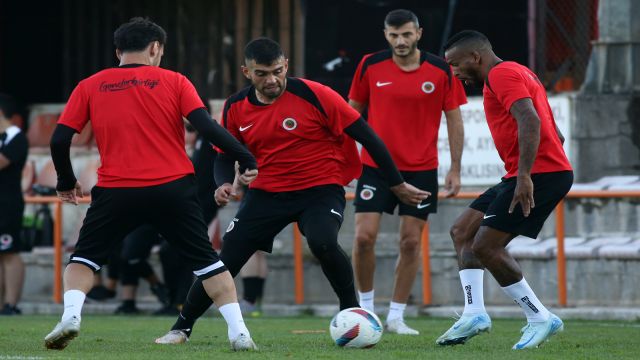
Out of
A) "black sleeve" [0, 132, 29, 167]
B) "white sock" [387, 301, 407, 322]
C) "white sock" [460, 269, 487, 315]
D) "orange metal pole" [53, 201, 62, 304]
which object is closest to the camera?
"white sock" [460, 269, 487, 315]

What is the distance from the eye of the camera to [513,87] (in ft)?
27.3

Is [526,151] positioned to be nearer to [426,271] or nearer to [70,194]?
[70,194]

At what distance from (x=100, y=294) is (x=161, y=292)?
0.95 metres

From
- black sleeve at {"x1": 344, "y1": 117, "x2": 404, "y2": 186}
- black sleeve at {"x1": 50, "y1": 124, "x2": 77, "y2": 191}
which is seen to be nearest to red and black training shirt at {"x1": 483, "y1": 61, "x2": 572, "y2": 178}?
black sleeve at {"x1": 344, "y1": 117, "x2": 404, "y2": 186}

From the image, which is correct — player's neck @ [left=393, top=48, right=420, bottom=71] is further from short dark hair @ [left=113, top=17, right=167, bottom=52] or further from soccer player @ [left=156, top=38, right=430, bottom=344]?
short dark hair @ [left=113, top=17, right=167, bottom=52]

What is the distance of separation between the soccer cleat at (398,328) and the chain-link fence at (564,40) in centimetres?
596

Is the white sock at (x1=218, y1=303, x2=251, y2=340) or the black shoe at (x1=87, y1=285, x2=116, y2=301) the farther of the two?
the black shoe at (x1=87, y1=285, x2=116, y2=301)

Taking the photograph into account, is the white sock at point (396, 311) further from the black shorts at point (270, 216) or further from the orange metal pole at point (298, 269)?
the orange metal pole at point (298, 269)

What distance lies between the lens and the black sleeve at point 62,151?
26.9 ft

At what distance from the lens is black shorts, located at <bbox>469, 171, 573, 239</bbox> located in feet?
27.9

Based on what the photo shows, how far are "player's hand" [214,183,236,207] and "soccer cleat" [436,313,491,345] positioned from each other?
1.56 metres

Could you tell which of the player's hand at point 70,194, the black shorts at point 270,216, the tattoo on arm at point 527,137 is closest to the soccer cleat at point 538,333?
the tattoo on arm at point 527,137

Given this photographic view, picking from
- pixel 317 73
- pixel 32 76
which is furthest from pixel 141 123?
pixel 32 76

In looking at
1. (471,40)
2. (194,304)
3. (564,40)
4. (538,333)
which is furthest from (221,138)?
(564,40)
